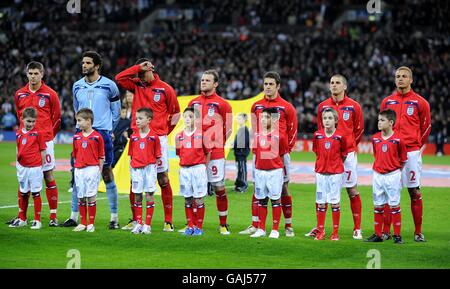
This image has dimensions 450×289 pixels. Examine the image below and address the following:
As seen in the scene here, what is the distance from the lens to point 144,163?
12812 millimetres

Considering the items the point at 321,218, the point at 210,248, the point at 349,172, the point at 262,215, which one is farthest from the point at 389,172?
the point at 210,248

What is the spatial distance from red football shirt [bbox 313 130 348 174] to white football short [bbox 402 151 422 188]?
37.5 inches

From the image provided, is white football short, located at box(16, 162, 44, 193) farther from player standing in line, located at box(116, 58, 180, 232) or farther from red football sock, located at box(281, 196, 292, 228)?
red football sock, located at box(281, 196, 292, 228)

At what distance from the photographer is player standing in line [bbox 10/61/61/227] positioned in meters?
13.4

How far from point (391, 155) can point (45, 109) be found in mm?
5561

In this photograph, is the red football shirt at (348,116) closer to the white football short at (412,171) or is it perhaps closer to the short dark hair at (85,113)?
the white football short at (412,171)

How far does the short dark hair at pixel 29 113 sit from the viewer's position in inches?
514

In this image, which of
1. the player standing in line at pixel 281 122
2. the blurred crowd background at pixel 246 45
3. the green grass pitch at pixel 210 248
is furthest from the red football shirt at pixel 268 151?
the blurred crowd background at pixel 246 45

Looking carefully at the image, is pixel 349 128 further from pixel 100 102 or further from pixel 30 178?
pixel 30 178
